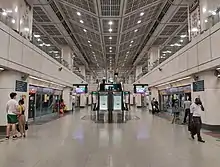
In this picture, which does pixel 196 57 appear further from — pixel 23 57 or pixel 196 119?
pixel 23 57

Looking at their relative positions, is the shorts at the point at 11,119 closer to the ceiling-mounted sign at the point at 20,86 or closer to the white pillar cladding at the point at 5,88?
the white pillar cladding at the point at 5,88

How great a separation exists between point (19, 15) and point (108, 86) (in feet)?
30.2

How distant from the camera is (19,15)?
1165 cm

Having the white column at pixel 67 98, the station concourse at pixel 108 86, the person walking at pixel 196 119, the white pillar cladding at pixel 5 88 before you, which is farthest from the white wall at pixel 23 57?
the person walking at pixel 196 119

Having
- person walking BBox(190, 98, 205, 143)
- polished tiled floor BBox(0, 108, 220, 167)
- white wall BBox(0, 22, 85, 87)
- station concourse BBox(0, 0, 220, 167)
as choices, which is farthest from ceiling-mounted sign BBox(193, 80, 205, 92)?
white wall BBox(0, 22, 85, 87)

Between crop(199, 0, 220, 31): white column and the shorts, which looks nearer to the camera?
the shorts

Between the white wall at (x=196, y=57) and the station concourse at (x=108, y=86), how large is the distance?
0.05m

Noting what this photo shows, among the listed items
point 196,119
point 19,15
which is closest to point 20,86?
point 19,15

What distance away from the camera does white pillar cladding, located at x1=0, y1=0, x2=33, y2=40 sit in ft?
34.4

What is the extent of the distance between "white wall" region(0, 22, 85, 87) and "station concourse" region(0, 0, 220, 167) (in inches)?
1.9

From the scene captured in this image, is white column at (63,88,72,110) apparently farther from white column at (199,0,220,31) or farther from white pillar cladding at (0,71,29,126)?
white column at (199,0,220,31)

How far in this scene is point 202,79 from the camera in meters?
11.5

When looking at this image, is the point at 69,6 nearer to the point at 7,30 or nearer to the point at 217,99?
the point at 7,30

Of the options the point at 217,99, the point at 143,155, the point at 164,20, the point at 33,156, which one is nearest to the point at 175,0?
the point at 164,20
